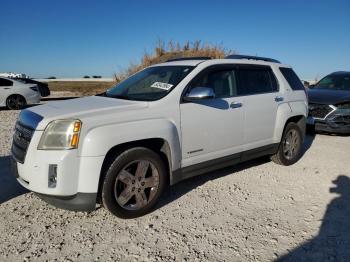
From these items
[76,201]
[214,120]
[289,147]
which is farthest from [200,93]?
[289,147]

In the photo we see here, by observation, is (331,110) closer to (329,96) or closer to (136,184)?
→ (329,96)

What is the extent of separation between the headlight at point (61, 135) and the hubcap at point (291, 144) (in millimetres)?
3842

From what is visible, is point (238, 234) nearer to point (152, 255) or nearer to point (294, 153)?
point (152, 255)

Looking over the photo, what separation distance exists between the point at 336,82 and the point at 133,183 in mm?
8416

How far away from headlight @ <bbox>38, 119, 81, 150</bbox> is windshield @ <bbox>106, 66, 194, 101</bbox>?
3.53 ft

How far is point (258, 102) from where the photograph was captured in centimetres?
511

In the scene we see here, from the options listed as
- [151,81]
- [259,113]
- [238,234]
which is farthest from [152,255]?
[259,113]

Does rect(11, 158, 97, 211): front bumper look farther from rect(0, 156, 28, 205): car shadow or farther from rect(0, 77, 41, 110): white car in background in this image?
rect(0, 77, 41, 110): white car in background

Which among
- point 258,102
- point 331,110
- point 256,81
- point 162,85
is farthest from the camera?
point 331,110

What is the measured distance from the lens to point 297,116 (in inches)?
240

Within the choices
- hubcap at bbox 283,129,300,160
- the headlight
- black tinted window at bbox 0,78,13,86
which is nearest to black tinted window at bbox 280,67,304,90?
hubcap at bbox 283,129,300,160

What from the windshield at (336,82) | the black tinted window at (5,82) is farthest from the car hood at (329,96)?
the black tinted window at (5,82)

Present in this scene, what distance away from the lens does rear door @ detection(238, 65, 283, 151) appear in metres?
4.97

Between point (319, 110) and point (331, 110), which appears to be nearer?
point (331, 110)
